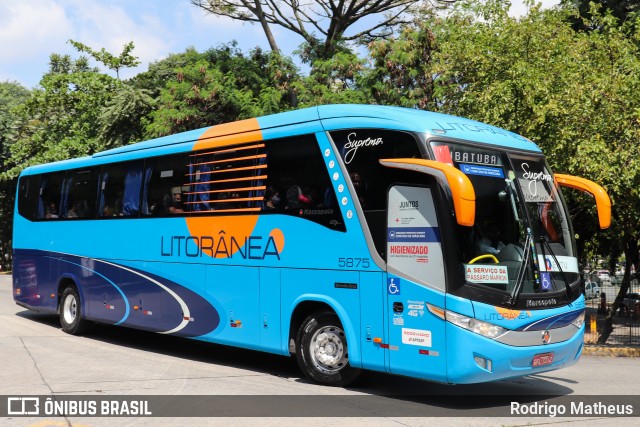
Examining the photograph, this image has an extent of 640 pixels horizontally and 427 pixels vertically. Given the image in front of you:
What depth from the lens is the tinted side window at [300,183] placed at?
964 cm

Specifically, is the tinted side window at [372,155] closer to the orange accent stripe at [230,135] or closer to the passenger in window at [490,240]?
the passenger in window at [490,240]

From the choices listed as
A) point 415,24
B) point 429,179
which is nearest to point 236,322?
point 429,179

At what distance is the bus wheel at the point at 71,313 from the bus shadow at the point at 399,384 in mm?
919

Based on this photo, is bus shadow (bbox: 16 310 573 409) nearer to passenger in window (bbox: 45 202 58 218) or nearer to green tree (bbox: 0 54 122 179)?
passenger in window (bbox: 45 202 58 218)

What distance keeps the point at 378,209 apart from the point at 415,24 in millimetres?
20216

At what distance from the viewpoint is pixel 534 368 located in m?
8.59

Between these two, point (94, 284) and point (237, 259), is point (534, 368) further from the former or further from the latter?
point (94, 284)

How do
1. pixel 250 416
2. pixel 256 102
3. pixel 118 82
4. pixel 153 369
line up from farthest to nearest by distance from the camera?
pixel 118 82 < pixel 256 102 < pixel 153 369 < pixel 250 416

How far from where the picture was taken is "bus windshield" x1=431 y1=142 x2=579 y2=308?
27.2 ft

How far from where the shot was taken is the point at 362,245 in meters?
9.14

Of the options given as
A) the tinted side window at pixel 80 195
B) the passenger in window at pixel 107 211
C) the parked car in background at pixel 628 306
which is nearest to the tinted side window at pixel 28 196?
the tinted side window at pixel 80 195

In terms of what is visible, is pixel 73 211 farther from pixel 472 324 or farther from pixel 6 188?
pixel 6 188

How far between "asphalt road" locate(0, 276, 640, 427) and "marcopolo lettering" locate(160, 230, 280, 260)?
1705 millimetres

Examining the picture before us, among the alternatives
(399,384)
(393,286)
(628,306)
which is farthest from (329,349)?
(628,306)
